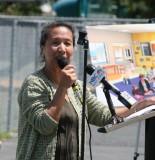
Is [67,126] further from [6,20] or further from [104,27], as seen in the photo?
[6,20]

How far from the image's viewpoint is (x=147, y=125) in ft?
19.7

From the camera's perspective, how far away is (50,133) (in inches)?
183

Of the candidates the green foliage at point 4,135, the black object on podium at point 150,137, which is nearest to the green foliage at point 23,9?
the green foliage at point 4,135

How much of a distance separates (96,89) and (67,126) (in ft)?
→ 4.35

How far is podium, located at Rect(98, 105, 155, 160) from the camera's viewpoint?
5.01 meters

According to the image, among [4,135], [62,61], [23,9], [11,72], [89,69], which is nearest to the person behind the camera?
[62,61]

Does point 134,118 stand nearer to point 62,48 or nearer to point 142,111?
point 142,111

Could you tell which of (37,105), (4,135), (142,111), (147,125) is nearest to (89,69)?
(37,105)

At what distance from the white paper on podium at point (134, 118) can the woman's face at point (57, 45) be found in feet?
1.91

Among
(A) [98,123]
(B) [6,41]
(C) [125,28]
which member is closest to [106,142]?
(B) [6,41]

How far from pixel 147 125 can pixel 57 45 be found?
1.54 metres

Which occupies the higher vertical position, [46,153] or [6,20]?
→ [6,20]

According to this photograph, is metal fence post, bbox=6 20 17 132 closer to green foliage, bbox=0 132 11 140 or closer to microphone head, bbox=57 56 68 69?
green foliage, bbox=0 132 11 140

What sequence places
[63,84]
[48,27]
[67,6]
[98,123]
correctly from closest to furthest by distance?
[63,84] → [48,27] → [98,123] → [67,6]
